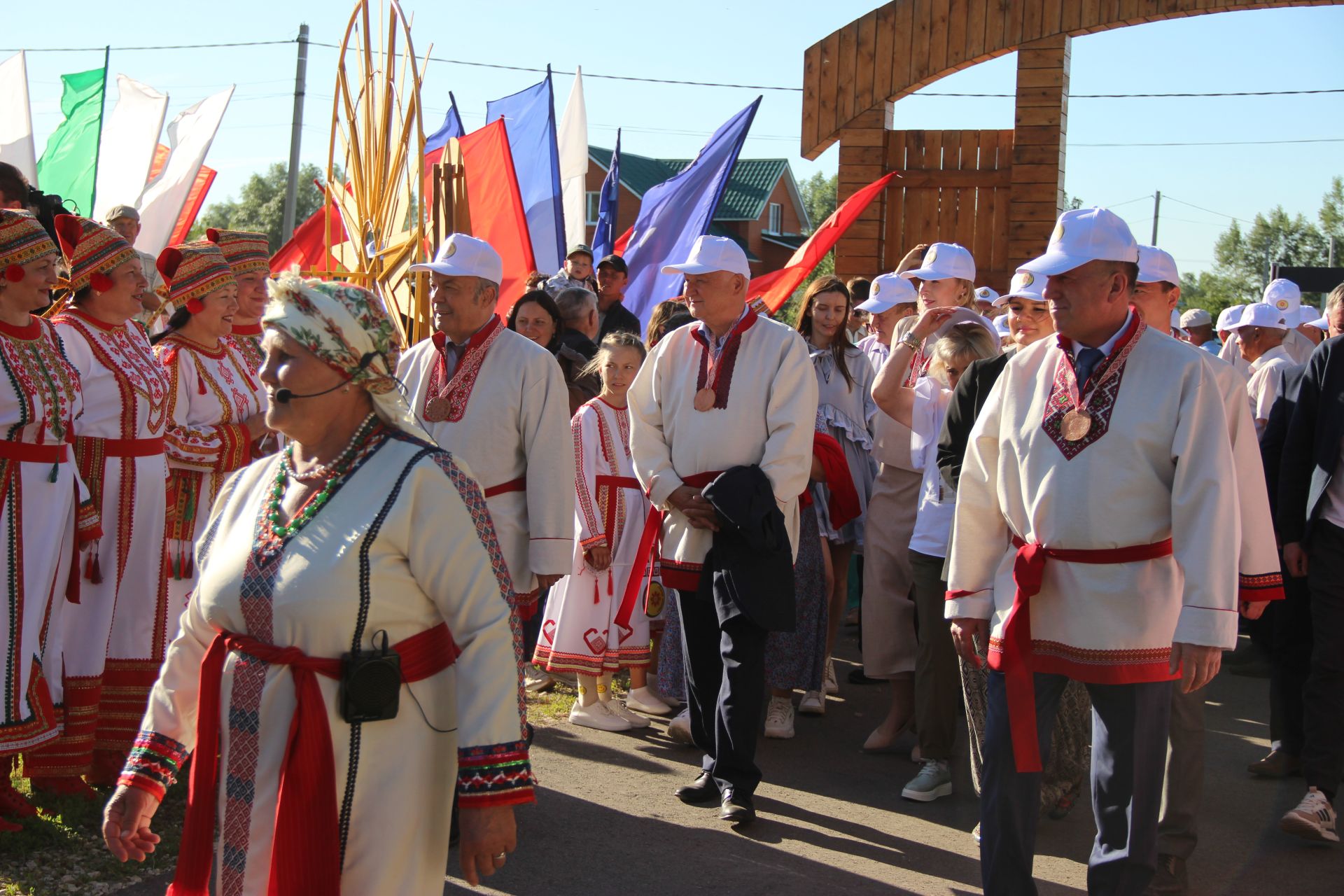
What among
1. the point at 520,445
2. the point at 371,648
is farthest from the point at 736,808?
the point at 371,648

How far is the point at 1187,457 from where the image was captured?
3.29 meters

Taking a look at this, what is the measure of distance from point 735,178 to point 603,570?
50.8m

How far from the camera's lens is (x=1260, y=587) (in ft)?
12.1

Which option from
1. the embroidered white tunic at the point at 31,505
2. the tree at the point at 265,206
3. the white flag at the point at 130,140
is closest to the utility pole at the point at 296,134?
the white flag at the point at 130,140

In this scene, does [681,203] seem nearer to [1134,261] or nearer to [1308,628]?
[1308,628]

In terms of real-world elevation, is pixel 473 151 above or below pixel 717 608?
above

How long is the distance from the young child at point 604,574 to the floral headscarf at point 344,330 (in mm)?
3372

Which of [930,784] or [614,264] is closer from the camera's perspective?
[930,784]

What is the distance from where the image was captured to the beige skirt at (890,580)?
585 centimetres

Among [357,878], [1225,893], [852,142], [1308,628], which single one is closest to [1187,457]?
[1225,893]

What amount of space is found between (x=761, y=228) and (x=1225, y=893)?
53.7m

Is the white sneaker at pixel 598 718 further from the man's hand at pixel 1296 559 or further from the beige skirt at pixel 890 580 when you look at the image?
the man's hand at pixel 1296 559

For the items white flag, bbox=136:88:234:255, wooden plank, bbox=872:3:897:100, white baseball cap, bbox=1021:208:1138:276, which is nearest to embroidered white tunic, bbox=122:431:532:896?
white baseball cap, bbox=1021:208:1138:276

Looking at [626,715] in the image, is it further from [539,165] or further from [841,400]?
[539,165]
